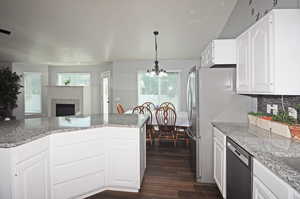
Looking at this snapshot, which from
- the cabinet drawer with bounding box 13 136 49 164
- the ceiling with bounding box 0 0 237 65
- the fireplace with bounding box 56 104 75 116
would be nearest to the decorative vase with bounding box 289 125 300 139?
the cabinet drawer with bounding box 13 136 49 164

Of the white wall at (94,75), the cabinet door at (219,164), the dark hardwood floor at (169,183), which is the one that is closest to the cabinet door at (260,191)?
the cabinet door at (219,164)

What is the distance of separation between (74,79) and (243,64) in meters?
6.56

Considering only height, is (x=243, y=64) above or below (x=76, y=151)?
above

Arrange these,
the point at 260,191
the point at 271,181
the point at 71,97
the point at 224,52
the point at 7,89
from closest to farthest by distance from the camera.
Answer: the point at 271,181
the point at 260,191
the point at 224,52
the point at 7,89
the point at 71,97

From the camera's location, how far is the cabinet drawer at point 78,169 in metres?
1.91

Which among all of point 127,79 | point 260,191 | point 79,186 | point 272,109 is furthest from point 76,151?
point 127,79

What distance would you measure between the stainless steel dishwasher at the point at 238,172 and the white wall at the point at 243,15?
1.50 m

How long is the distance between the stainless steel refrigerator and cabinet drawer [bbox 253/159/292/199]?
127 cm

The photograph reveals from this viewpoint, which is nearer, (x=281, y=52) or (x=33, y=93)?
(x=281, y=52)

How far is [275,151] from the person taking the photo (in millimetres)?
1250

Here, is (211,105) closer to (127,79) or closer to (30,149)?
(30,149)

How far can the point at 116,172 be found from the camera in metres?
2.26

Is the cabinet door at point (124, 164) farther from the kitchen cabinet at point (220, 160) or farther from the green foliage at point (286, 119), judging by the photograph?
the green foliage at point (286, 119)

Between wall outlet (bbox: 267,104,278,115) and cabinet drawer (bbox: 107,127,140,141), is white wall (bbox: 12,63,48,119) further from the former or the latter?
wall outlet (bbox: 267,104,278,115)
